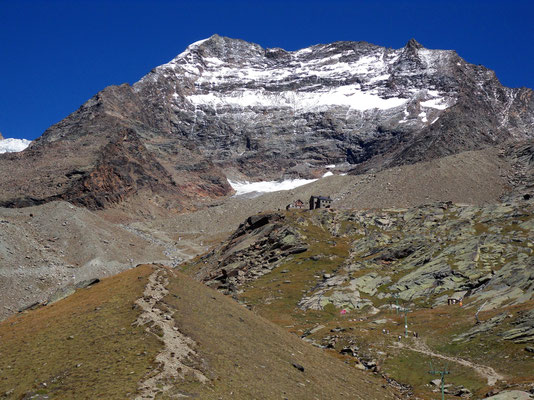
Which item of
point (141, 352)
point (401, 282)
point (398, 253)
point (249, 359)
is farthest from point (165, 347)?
point (398, 253)

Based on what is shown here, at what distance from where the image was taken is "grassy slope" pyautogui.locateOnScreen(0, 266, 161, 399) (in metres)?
23.4

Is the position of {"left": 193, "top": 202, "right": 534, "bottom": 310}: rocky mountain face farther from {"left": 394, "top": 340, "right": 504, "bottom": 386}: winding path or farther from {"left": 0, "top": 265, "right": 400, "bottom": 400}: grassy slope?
{"left": 0, "top": 265, "right": 400, "bottom": 400}: grassy slope

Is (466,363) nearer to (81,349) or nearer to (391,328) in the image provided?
(391,328)

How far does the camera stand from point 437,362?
46406 mm

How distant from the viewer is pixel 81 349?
26938mm

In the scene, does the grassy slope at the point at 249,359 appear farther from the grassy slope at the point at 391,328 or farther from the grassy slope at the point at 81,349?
the grassy slope at the point at 391,328

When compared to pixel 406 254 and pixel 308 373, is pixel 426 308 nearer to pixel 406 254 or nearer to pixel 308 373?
pixel 406 254

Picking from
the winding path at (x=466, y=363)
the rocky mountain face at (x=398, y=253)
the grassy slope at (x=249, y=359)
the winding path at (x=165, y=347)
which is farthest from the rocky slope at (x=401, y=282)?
the winding path at (x=165, y=347)

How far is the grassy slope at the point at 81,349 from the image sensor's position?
23.4m

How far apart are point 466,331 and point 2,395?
43.8 meters

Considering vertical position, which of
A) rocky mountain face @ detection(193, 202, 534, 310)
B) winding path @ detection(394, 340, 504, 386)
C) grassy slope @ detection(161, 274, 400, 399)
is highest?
rocky mountain face @ detection(193, 202, 534, 310)

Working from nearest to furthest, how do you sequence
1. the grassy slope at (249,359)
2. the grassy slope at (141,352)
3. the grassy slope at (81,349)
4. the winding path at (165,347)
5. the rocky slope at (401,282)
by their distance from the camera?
the winding path at (165,347)
the grassy slope at (81,349)
the grassy slope at (141,352)
the grassy slope at (249,359)
the rocky slope at (401,282)

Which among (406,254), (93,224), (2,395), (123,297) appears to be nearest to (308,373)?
(123,297)

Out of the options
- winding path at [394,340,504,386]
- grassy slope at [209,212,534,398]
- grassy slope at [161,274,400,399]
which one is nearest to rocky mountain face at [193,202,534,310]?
grassy slope at [209,212,534,398]
